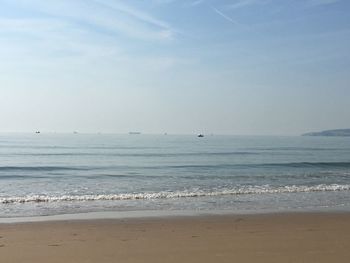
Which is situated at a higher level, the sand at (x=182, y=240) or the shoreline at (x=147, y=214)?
the sand at (x=182, y=240)

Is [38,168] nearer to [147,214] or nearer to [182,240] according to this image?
[147,214]

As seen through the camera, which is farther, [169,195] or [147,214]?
[169,195]

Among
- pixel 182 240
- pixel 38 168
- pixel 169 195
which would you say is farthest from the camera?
pixel 38 168

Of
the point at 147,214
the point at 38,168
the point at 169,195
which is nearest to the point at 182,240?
the point at 147,214

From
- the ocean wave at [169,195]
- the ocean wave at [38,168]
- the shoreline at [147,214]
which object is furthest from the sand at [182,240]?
the ocean wave at [38,168]

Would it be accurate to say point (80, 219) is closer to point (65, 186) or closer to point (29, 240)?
point (29, 240)

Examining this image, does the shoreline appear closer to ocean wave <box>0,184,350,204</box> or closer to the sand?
the sand

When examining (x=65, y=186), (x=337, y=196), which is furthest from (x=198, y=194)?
(x=65, y=186)

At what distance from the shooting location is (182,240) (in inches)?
347

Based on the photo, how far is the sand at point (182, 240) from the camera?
7.25 meters

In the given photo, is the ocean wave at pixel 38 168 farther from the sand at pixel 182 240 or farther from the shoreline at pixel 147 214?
the sand at pixel 182 240

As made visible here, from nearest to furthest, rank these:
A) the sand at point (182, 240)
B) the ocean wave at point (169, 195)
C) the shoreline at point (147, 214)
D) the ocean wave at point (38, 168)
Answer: the sand at point (182, 240)
the shoreline at point (147, 214)
the ocean wave at point (169, 195)
the ocean wave at point (38, 168)

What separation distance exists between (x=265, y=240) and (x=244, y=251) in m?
1.24

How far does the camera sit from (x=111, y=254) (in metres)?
7.48
